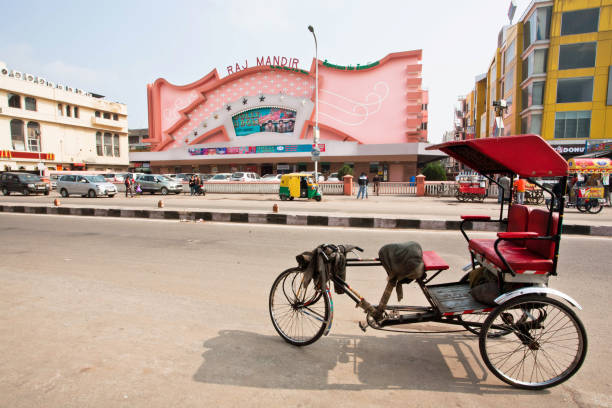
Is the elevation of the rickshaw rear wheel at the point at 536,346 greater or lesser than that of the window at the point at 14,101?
lesser

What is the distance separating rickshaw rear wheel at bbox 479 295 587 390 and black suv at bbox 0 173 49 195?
97.0ft

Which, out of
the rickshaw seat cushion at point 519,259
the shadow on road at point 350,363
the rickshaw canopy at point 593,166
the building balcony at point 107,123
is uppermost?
the building balcony at point 107,123

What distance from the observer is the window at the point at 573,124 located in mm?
27781

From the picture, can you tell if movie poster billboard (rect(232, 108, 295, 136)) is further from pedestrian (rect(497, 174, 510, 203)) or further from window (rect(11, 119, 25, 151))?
window (rect(11, 119, 25, 151))

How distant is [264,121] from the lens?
40.1 metres

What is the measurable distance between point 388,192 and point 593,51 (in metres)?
21.5

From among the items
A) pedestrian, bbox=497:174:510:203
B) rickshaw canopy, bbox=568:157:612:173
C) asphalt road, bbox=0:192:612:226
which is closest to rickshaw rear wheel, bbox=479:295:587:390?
pedestrian, bbox=497:174:510:203

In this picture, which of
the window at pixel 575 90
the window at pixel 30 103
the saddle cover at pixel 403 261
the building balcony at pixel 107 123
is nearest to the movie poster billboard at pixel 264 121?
the window at pixel 575 90

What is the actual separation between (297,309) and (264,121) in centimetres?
3892

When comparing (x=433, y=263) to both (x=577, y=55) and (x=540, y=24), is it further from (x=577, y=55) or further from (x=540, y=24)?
(x=540, y=24)

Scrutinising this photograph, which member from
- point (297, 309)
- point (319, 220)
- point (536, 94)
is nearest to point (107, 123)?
point (319, 220)

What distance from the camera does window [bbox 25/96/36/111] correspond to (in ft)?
145

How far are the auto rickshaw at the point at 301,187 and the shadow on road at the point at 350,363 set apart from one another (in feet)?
50.0

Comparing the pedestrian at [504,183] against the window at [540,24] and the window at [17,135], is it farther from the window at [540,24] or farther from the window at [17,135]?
the window at [17,135]
